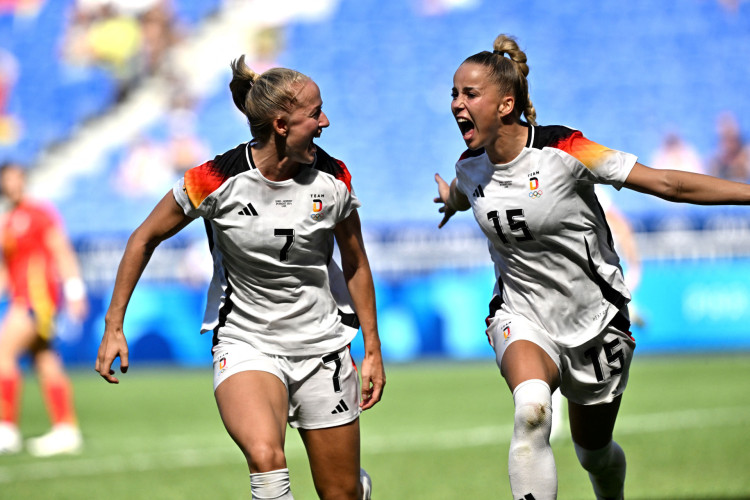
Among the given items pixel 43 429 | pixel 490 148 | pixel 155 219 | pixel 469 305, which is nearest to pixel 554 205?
pixel 490 148

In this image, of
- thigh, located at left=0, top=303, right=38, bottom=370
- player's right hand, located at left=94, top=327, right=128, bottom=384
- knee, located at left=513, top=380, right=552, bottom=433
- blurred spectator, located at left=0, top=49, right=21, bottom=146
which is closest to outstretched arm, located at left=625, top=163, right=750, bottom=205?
knee, located at left=513, top=380, right=552, bottom=433

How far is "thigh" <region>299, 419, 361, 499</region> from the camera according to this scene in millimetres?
4941

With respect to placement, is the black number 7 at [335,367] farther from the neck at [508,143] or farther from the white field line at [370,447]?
the white field line at [370,447]

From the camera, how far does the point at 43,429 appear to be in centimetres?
1113

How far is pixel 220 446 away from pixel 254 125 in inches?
220

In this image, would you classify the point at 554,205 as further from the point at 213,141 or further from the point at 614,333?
the point at 213,141

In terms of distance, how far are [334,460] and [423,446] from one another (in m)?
4.38

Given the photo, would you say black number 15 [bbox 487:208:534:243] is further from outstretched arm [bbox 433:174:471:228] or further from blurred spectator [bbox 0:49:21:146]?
blurred spectator [bbox 0:49:21:146]

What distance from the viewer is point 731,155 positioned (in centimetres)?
2064

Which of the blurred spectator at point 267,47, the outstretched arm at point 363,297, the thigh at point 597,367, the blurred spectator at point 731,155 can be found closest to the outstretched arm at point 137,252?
the outstretched arm at point 363,297

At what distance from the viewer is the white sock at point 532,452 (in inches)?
179

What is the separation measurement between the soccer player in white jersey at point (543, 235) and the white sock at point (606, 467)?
30 cm

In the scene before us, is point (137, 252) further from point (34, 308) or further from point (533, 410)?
point (34, 308)

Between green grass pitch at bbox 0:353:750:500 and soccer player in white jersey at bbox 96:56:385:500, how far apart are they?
2098 mm
